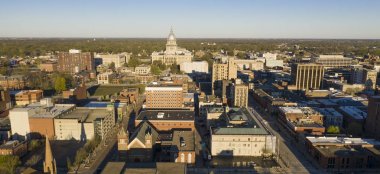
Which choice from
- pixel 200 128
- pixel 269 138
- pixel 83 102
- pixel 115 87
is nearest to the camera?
pixel 269 138

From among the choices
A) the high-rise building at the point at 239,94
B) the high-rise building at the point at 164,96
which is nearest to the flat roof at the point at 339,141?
the high-rise building at the point at 239,94

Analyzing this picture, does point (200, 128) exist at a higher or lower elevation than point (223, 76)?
lower

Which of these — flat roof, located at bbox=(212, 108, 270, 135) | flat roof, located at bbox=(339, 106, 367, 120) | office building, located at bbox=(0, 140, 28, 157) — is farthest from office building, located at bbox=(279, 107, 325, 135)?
office building, located at bbox=(0, 140, 28, 157)

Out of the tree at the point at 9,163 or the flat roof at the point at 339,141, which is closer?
the tree at the point at 9,163

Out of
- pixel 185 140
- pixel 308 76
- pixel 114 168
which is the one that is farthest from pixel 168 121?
pixel 308 76

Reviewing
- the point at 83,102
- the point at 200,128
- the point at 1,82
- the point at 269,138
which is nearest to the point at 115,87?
the point at 83,102

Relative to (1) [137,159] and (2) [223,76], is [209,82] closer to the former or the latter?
(2) [223,76]

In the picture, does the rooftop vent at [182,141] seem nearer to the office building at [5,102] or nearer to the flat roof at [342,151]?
the flat roof at [342,151]
